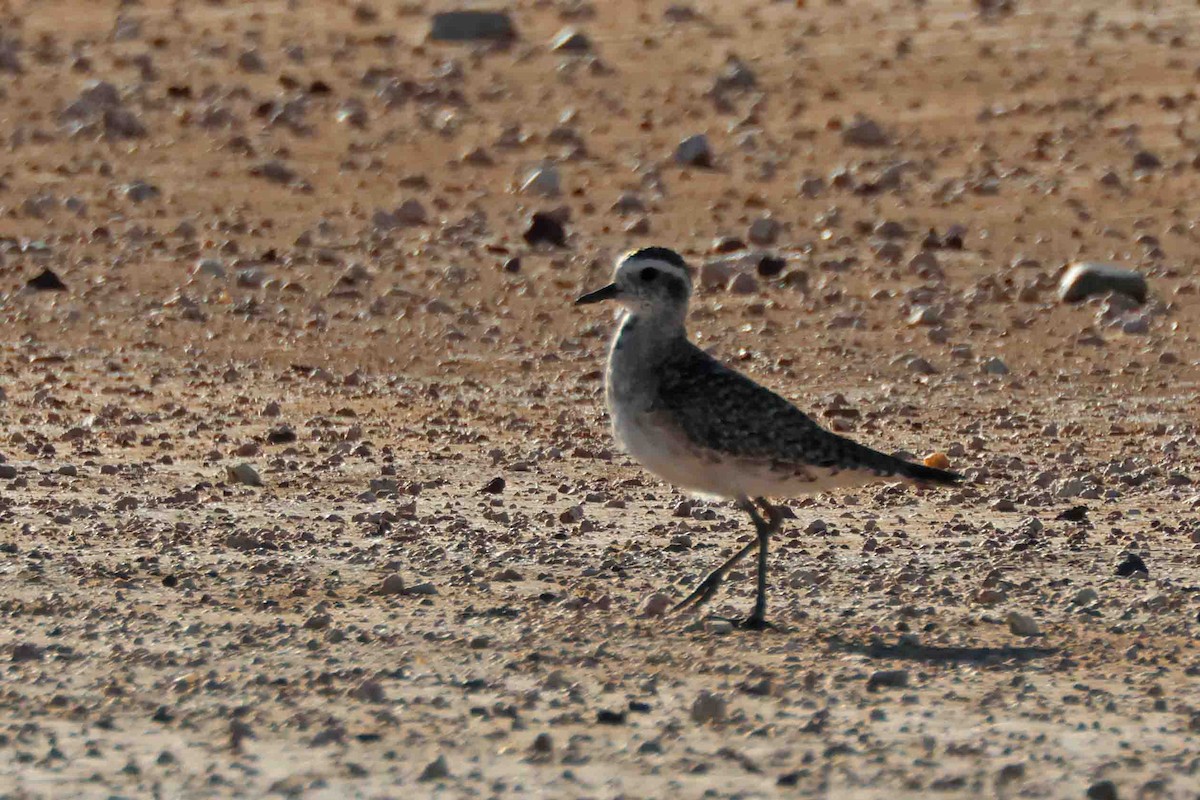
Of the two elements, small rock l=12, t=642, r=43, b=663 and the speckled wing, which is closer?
small rock l=12, t=642, r=43, b=663

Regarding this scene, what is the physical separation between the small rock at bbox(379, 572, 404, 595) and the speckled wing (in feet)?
3.27

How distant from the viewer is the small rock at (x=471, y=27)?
898 inches

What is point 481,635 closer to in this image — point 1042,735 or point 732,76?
point 1042,735

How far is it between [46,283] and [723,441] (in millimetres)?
6879

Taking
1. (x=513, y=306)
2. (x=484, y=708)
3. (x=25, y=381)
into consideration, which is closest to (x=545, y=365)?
(x=513, y=306)

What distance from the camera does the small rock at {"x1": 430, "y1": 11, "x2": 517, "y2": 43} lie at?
22.8m

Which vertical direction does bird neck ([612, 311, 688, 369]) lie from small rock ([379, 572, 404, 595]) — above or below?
above

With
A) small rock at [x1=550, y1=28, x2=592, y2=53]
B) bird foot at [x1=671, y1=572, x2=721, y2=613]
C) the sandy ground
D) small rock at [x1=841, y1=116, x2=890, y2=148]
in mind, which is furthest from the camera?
small rock at [x1=550, y1=28, x2=592, y2=53]

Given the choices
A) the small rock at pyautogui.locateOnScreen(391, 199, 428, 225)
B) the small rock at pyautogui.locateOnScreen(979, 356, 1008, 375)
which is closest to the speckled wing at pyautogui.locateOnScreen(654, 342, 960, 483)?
the small rock at pyautogui.locateOnScreen(979, 356, 1008, 375)

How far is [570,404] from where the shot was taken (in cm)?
1142

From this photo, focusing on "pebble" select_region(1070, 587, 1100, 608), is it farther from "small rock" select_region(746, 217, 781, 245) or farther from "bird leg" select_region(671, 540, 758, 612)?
"small rock" select_region(746, 217, 781, 245)

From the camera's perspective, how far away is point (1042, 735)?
627cm

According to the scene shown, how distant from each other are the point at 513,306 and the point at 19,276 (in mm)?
2777

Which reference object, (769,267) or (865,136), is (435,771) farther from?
(865,136)
